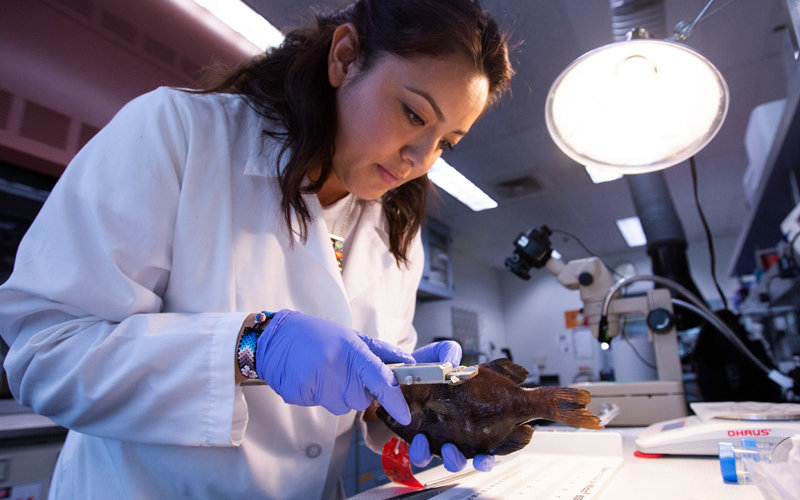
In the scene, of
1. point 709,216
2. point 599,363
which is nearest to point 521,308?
point 599,363

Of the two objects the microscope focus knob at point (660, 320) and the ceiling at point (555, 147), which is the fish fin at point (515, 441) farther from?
the microscope focus knob at point (660, 320)

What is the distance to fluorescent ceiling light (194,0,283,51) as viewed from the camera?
2.25 metres

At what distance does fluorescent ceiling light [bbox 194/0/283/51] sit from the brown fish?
6.62 ft

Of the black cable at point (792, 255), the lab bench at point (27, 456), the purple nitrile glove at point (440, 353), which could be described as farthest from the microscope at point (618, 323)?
the lab bench at point (27, 456)

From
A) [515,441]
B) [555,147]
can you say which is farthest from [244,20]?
A: [555,147]

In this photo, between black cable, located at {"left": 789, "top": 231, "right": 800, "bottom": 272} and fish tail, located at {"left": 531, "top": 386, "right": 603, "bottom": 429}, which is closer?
fish tail, located at {"left": 531, "top": 386, "right": 603, "bottom": 429}

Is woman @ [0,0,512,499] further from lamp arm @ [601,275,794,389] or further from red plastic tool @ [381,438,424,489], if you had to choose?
lamp arm @ [601,275,794,389]

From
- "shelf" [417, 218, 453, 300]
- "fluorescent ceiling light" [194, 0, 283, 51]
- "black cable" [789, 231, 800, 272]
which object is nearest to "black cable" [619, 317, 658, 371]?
"black cable" [789, 231, 800, 272]

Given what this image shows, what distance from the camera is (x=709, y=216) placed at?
5.79 meters

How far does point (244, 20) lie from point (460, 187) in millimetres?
2507

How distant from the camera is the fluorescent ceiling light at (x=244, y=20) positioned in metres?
2.25

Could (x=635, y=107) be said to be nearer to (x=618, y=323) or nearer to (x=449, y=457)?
(x=449, y=457)

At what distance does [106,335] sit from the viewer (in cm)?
72

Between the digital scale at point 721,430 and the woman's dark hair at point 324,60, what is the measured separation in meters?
0.98
